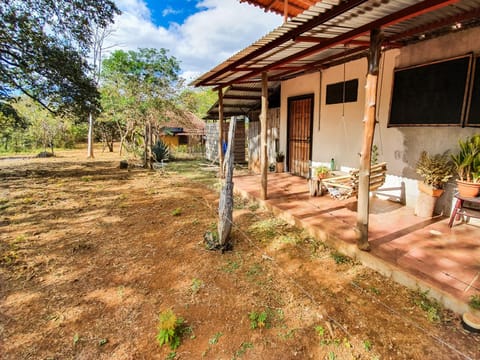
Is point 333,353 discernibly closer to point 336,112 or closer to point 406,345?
point 406,345

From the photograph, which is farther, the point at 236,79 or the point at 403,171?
the point at 236,79

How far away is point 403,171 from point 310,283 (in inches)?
114

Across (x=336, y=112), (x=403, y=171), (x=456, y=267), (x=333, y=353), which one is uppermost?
(x=336, y=112)

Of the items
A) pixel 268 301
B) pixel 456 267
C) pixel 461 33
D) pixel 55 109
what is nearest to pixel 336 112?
pixel 461 33

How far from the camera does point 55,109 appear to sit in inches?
441

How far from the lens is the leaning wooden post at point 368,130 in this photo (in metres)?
2.61

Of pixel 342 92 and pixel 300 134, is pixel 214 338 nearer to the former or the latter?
pixel 342 92

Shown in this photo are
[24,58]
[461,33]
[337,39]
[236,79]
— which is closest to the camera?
[337,39]

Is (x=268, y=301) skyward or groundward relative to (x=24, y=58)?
groundward

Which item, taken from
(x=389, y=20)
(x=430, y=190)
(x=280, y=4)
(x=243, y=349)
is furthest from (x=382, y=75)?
(x=243, y=349)

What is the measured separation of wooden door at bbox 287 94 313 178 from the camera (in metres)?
6.49

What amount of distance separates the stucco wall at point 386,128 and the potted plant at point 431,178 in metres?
0.18

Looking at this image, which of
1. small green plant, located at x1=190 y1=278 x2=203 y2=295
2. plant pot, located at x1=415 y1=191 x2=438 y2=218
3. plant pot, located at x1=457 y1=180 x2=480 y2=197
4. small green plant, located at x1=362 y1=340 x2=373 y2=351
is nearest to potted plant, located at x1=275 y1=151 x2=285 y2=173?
plant pot, located at x1=415 y1=191 x2=438 y2=218

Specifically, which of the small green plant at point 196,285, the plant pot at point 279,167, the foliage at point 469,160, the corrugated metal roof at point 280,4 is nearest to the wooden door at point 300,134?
the plant pot at point 279,167
